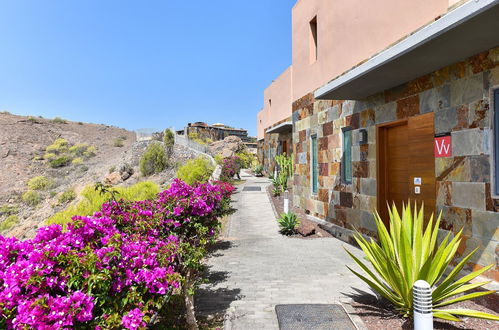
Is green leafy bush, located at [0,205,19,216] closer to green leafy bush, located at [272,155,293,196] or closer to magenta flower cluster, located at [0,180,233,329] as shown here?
green leafy bush, located at [272,155,293,196]

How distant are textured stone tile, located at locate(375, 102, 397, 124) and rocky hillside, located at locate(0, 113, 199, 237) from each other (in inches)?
748

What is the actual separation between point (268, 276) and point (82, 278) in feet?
12.2

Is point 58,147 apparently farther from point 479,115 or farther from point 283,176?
point 479,115

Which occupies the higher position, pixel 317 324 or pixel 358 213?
pixel 358 213

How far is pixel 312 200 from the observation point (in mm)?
9602

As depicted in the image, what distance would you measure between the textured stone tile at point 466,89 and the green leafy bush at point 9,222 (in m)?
29.9

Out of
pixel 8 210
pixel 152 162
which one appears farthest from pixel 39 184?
pixel 152 162

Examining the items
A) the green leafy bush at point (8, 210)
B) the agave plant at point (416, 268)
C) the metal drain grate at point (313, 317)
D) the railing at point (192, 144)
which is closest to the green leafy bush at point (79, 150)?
the green leafy bush at point (8, 210)

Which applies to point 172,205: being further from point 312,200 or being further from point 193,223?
point 312,200

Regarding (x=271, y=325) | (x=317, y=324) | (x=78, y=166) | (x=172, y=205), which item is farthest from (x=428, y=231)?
(x=78, y=166)

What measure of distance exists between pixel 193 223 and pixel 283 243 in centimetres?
373

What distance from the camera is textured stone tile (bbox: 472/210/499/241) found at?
12.9 ft

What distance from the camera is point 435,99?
16.4 feet

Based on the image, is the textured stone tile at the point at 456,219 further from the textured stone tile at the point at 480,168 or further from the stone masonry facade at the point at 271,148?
the stone masonry facade at the point at 271,148
